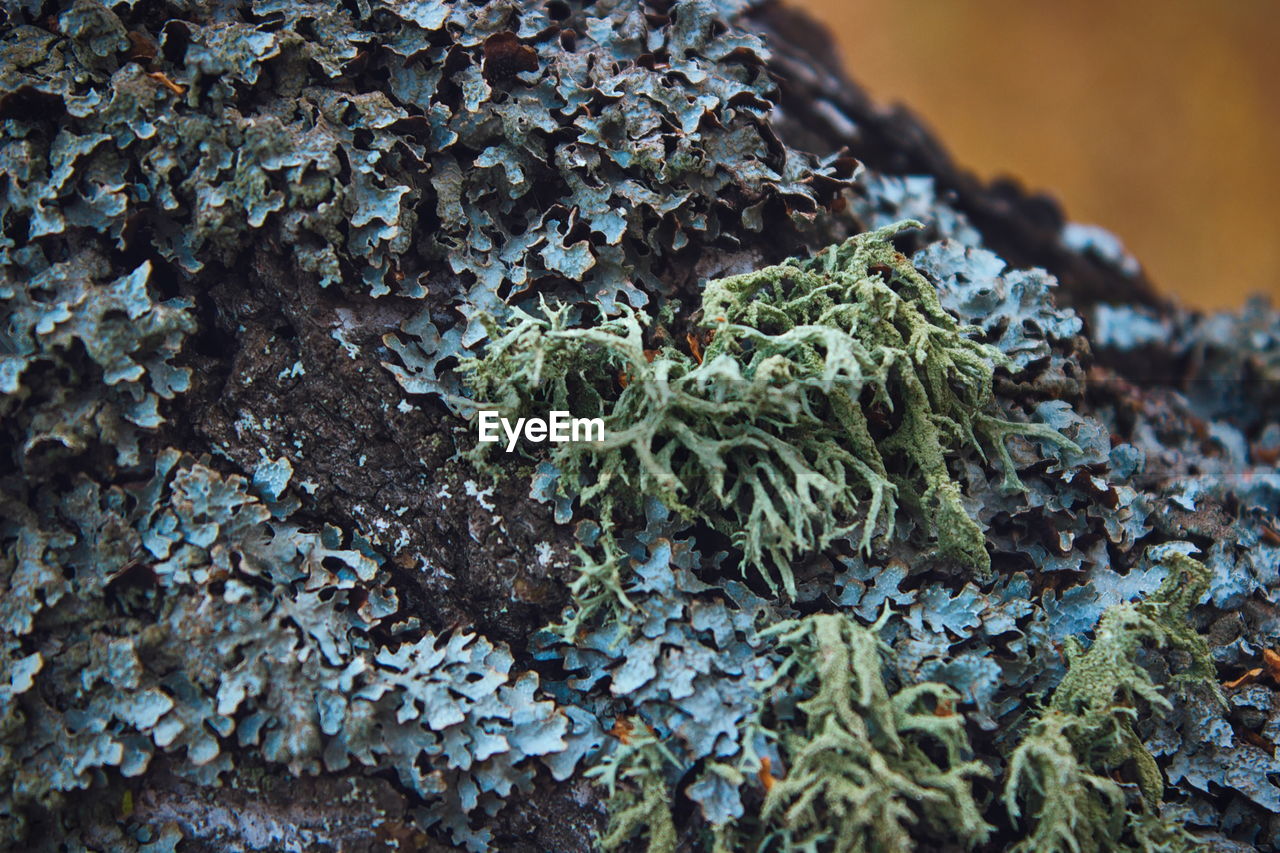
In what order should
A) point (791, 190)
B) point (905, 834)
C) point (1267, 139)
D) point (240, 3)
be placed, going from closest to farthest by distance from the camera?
point (905, 834)
point (240, 3)
point (791, 190)
point (1267, 139)

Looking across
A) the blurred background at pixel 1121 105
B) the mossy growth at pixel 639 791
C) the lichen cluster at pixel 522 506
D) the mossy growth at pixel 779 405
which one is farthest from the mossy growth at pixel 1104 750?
the blurred background at pixel 1121 105

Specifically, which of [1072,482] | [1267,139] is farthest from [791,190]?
[1267,139]

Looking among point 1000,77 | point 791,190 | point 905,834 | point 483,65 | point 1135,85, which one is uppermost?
point 1135,85

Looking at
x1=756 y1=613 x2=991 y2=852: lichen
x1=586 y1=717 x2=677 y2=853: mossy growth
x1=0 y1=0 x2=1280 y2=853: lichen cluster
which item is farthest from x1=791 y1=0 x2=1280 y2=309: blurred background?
x1=586 y1=717 x2=677 y2=853: mossy growth

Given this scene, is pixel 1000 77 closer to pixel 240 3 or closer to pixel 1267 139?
pixel 1267 139

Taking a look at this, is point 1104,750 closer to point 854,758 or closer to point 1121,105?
point 854,758

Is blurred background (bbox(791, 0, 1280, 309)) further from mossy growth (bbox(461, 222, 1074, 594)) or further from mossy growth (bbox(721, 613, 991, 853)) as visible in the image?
mossy growth (bbox(721, 613, 991, 853))

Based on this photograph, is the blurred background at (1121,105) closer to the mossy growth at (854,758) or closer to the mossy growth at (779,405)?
the mossy growth at (779,405)
